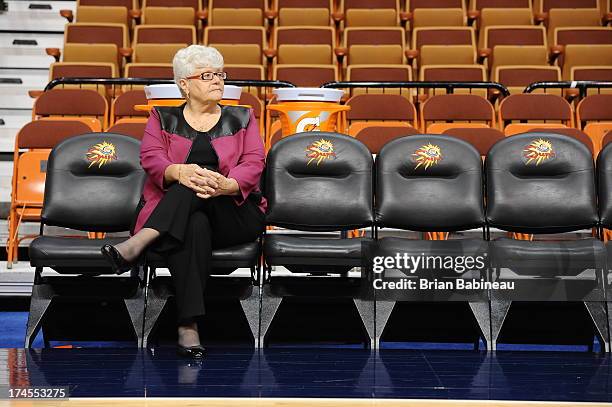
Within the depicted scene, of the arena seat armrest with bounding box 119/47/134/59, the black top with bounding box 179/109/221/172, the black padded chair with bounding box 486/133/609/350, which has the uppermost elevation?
the arena seat armrest with bounding box 119/47/134/59

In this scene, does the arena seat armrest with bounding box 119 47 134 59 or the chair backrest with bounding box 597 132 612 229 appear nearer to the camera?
the chair backrest with bounding box 597 132 612 229

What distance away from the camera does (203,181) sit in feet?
10.1

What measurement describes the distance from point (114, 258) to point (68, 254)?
0.32 meters

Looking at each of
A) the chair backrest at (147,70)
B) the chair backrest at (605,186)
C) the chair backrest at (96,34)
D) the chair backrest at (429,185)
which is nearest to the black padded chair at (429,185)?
the chair backrest at (429,185)

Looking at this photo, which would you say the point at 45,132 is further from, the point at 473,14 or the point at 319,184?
the point at 473,14

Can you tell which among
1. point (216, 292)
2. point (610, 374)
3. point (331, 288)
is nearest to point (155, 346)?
point (216, 292)

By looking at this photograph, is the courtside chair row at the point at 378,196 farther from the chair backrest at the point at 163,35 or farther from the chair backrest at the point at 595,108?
the chair backrest at the point at 163,35

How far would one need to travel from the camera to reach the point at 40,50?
8.52m

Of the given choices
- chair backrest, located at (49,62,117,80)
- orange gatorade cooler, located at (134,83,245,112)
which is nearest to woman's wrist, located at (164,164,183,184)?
orange gatorade cooler, located at (134,83,245,112)

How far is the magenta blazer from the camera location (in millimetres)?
3197

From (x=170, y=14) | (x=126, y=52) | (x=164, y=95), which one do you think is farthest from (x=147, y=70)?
(x=164, y=95)

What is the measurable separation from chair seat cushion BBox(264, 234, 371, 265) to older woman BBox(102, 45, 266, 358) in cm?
9

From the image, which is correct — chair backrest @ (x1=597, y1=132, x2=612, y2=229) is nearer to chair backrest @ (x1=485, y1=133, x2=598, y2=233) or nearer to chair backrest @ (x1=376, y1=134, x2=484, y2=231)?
chair backrest @ (x1=485, y1=133, x2=598, y2=233)

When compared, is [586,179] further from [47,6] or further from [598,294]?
[47,6]
